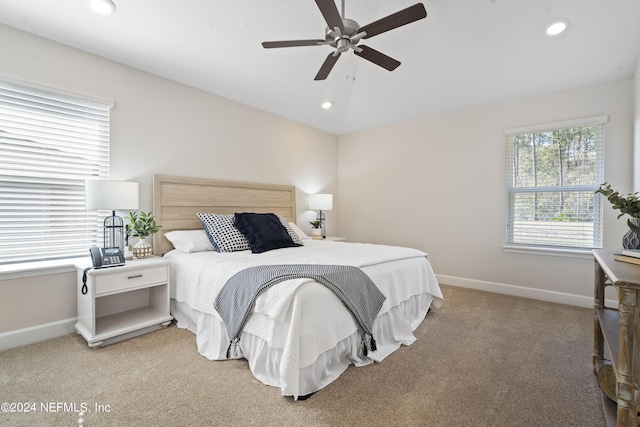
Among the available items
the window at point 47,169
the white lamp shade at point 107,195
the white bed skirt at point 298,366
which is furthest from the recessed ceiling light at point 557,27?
the window at point 47,169

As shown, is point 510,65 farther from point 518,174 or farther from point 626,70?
point 518,174

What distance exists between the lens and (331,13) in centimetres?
171

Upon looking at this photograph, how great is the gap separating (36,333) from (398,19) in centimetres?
353

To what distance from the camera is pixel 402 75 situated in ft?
10.2

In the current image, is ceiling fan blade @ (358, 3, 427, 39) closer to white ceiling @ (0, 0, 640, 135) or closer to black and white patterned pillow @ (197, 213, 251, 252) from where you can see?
white ceiling @ (0, 0, 640, 135)

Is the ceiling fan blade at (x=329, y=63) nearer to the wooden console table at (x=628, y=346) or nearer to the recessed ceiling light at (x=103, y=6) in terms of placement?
the recessed ceiling light at (x=103, y=6)

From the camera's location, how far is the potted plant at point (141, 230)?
107 inches

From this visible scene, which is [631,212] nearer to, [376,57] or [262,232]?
[376,57]

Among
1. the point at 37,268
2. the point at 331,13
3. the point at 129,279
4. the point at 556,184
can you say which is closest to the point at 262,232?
the point at 129,279

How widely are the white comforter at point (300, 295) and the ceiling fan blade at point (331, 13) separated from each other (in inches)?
62.5

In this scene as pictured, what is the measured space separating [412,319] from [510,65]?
2.63 meters

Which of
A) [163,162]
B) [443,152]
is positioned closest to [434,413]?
[163,162]

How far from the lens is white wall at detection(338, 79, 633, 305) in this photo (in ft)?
10.4

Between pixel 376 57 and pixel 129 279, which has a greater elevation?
pixel 376 57
